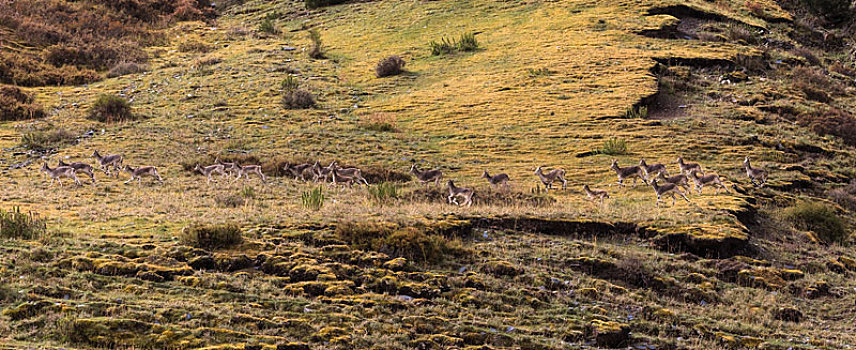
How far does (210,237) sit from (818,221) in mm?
16397

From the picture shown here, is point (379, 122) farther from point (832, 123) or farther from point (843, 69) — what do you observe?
point (843, 69)

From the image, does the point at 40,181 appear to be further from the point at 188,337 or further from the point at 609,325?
the point at 609,325

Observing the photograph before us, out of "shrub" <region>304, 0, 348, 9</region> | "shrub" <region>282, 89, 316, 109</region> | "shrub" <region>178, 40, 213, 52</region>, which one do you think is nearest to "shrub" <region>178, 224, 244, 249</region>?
"shrub" <region>282, 89, 316, 109</region>

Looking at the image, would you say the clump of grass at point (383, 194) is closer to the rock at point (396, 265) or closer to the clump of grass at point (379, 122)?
the rock at point (396, 265)

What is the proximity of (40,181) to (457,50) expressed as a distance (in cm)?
2586

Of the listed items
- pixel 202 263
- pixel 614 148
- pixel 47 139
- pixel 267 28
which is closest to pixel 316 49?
pixel 267 28

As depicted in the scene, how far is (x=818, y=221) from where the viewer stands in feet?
59.3

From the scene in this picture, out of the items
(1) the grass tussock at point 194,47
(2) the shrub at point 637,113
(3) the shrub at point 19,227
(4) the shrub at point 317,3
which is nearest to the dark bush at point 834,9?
(2) the shrub at point 637,113

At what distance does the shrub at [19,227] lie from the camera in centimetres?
1304

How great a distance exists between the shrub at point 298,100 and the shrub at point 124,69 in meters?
14.0

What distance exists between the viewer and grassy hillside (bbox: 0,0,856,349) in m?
10.7

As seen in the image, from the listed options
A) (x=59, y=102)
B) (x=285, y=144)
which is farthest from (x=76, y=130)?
(x=285, y=144)

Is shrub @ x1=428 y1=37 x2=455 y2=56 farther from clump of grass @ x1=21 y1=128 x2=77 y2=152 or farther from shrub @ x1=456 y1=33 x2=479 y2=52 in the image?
clump of grass @ x1=21 y1=128 x2=77 y2=152

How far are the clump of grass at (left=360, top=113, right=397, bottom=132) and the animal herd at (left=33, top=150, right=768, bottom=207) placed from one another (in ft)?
18.8
